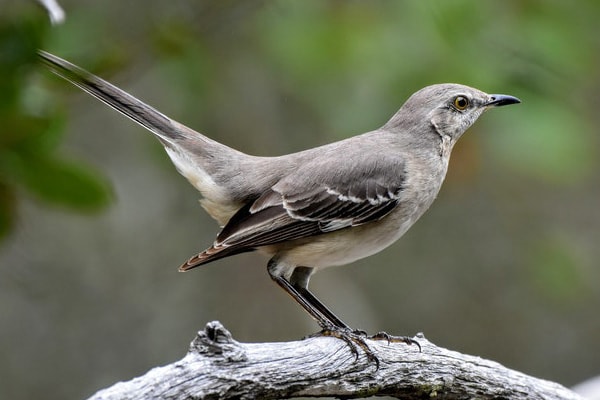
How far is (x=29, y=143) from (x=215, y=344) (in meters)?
1.17

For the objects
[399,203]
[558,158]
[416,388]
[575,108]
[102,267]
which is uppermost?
[102,267]

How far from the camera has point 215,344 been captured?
3787mm

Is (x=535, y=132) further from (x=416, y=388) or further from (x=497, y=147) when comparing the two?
(x=416, y=388)

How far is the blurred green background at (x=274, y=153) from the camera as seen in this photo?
4.44m

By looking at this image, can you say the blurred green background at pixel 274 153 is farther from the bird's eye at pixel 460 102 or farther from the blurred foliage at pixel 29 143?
the bird's eye at pixel 460 102

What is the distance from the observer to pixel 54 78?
398 cm

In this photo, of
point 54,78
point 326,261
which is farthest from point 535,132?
point 54,78

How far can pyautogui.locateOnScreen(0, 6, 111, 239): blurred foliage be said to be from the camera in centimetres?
307

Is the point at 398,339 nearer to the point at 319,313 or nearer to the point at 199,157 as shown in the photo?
the point at 319,313

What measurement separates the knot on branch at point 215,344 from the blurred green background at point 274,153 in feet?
2.26

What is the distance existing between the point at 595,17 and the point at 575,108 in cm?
75

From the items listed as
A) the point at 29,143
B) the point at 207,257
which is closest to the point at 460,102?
the point at 207,257

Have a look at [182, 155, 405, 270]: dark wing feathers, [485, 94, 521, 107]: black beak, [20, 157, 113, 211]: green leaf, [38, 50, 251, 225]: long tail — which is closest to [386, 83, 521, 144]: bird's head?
[485, 94, 521, 107]: black beak

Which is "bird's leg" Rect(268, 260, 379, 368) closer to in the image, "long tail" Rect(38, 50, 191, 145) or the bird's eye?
"long tail" Rect(38, 50, 191, 145)
